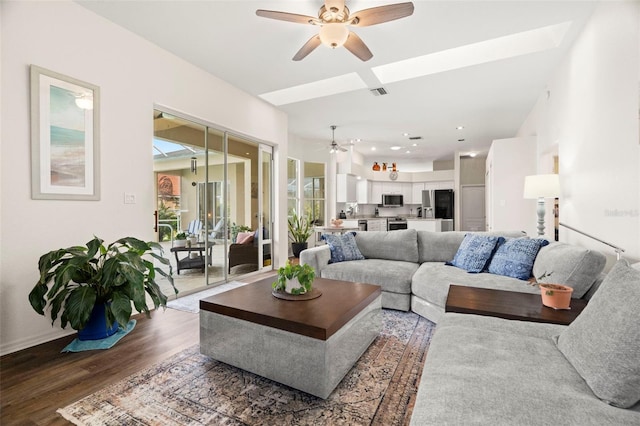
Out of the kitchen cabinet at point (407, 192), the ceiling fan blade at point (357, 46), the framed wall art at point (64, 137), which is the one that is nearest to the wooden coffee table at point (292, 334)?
the framed wall art at point (64, 137)

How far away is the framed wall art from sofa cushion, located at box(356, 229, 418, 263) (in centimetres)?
298

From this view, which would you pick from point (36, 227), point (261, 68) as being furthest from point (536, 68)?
point (36, 227)

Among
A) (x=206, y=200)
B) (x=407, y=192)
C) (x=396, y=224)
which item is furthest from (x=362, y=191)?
(x=206, y=200)

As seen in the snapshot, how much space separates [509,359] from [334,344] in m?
0.89

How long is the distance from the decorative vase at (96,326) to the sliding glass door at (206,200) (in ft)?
4.17

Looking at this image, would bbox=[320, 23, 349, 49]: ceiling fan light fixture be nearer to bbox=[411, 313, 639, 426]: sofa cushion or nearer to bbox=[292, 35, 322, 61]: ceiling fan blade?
bbox=[292, 35, 322, 61]: ceiling fan blade

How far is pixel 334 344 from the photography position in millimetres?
1801

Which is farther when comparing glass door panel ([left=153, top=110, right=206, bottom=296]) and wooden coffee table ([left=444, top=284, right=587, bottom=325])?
glass door panel ([left=153, top=110, right=206, bottom=296])

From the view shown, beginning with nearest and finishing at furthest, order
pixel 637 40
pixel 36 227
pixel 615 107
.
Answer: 1. pixel 637 40
2. pixel 615 107
3. pixel 36 227

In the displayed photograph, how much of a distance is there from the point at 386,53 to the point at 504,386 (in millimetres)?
3456

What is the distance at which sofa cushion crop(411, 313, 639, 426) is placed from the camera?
93 centimetres

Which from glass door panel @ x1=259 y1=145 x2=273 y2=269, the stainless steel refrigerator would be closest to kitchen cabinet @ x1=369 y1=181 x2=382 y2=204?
the stainless steel refrigerator

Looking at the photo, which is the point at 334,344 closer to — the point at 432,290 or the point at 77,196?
the point at 432,290

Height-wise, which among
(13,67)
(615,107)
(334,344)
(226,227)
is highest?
(13,67)
